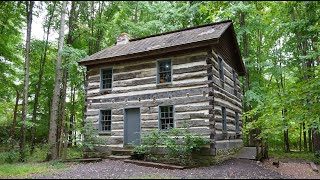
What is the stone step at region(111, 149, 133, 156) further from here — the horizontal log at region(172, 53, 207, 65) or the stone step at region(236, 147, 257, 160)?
the stone step at region(236, 147, 257, 160)

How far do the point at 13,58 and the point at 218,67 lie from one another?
1455cm

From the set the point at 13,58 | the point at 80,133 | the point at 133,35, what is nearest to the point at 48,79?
the point at 13,58

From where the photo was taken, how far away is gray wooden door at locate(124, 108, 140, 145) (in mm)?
14508

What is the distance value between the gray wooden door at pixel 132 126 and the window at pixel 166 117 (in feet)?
4.58

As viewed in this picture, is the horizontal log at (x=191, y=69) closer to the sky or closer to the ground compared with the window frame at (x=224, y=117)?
closer to the sky

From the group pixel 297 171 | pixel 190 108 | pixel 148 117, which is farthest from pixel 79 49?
pixel 297 171

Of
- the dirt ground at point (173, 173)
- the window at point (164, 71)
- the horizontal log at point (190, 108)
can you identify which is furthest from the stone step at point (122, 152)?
the window at point (164, 71)

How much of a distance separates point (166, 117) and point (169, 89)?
1418mm

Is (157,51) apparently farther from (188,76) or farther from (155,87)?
(188,76)

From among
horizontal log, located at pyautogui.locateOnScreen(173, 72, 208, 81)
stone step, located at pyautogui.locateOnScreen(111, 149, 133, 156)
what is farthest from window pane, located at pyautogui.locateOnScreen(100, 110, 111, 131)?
horizontal log, located at pyautogui.locateOnScreen(173, 72, 208, 81)

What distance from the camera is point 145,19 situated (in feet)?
92.2

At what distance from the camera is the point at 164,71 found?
14.1 metres

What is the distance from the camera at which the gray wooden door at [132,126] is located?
571 inches

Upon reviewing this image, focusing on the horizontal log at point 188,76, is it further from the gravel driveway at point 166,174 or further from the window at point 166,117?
the gravel driveway at point 166,174
